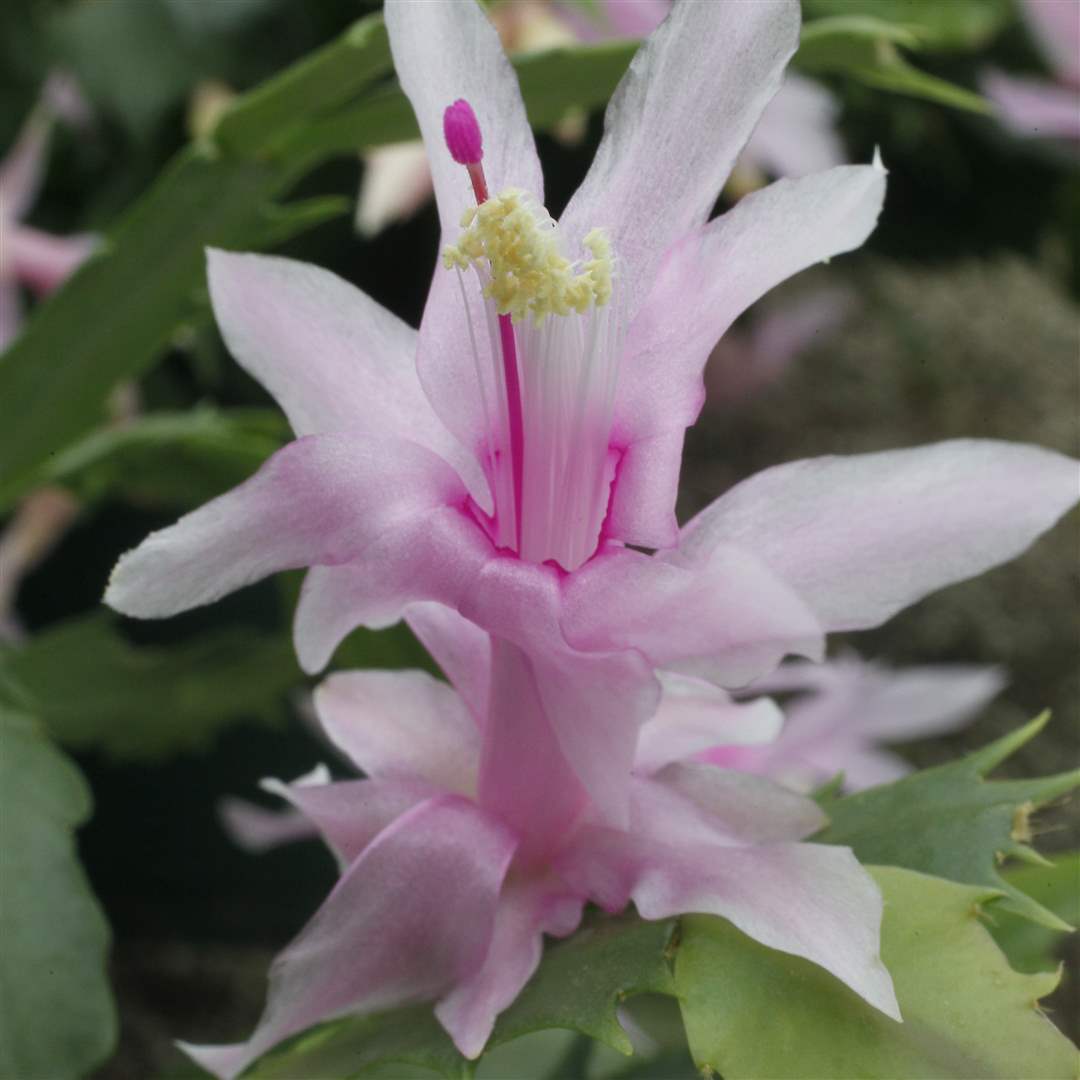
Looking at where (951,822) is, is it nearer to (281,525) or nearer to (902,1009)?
(902,1009)

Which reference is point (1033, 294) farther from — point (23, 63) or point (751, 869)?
point (751, 869)

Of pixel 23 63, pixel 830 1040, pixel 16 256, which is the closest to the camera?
pixel 830 1040

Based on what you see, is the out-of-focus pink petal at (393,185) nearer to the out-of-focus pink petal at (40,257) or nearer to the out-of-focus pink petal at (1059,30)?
the out-of-focus pink petal at (40,257)

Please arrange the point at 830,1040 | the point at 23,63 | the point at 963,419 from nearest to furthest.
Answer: the point at 830,1040 → the point at 23,63 → the point at 963,419

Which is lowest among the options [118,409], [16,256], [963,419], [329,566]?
[963,419]

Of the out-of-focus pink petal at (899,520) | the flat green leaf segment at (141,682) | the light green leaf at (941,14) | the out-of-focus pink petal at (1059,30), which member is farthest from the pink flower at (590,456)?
the out-of-focus pink petal at (1059,30)

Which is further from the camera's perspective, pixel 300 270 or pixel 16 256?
pixel 16 256

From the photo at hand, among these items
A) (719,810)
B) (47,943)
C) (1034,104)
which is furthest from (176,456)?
(1034,104)

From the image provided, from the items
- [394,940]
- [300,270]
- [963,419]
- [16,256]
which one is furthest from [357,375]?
[963,419]
